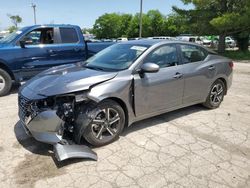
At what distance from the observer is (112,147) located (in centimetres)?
386

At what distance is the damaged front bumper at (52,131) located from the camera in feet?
11.2

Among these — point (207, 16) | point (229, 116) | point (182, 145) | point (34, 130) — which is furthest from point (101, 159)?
point (207, 16)

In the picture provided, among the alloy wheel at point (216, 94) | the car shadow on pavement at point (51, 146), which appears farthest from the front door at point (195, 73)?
the car shadow on pavement at point (51, 146)

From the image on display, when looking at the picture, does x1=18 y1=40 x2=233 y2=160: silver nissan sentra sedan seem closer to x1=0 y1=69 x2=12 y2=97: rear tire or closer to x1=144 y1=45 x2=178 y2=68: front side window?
x1=144 y1=45 x2=178 y2=68: front side window

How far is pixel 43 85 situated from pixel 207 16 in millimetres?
20027

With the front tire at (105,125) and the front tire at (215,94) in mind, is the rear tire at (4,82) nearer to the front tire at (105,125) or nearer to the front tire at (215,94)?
the front tire at (105,125)

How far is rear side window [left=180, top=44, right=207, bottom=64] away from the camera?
194 inches

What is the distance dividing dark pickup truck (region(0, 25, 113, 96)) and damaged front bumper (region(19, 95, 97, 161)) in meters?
3.49

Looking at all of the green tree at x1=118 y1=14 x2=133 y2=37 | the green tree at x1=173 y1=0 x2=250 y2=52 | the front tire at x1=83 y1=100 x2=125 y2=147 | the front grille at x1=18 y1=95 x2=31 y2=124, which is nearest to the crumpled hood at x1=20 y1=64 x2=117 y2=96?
the front grille at x1=18 y1=95 x2=31 y2=124

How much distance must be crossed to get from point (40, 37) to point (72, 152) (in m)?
4.82

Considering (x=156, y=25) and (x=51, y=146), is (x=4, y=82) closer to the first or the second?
(x=51, y=146)

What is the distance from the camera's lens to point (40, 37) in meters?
7.22

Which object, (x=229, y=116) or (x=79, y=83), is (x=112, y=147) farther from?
(x=229, y=116)

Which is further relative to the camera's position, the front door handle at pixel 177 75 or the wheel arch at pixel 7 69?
the wheel arch at pixel 7 69
